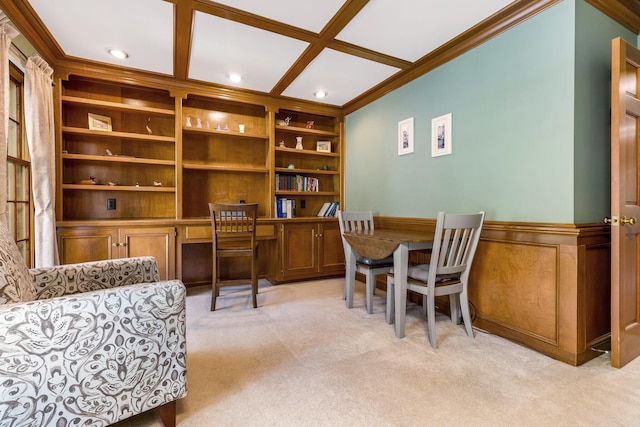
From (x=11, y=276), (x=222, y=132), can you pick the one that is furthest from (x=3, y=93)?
(x=222, y=132)

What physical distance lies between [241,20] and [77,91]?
2.25 meters

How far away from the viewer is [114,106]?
311 cm

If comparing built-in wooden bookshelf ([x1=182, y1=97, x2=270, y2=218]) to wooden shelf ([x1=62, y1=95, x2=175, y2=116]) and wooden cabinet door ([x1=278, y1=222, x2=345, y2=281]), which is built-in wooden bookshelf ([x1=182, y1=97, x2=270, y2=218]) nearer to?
wooden shelf ([x1=62, y1=95, x2=175, y2=116])

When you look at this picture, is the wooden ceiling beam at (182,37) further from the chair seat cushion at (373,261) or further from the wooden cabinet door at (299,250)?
the chair seat cushion at (373,261)

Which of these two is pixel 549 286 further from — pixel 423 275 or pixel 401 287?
pixel 401 287

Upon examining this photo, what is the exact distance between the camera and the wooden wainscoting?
1.82 m

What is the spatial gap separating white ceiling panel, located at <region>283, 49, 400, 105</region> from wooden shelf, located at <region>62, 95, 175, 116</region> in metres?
1.46

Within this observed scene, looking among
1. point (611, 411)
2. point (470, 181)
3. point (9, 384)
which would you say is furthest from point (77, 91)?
point (611, 411)

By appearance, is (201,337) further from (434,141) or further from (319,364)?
(434,141)

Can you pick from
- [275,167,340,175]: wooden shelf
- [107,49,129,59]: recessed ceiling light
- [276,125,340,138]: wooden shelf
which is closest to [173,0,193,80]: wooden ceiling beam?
[107,49,129,59]: recessed ceiling light

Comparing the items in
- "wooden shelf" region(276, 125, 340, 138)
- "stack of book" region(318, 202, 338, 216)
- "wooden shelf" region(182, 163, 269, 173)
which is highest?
"wooden shelf" region(276, 125, 340, 138)

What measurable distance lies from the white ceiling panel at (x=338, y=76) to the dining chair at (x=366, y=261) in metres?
1.50

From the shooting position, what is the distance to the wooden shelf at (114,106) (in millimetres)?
2953

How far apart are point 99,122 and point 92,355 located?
3.02 meters
